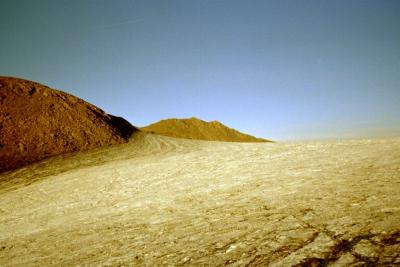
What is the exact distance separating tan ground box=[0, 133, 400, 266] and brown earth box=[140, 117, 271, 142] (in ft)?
109

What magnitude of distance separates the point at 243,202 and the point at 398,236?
229cm

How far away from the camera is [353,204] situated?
141 inches

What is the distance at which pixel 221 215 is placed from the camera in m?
4.00

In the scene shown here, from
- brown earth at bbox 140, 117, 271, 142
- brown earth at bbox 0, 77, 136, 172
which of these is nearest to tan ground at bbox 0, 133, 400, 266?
brown earth at bbox 0, 77, 136, 172

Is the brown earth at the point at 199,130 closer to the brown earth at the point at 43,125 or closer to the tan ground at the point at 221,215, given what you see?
the brown earth at the point at 43,125

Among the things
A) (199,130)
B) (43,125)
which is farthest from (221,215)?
(199,130)

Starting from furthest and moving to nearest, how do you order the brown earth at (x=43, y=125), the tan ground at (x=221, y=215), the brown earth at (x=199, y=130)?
the brown earth at (x=199, y=130) → the brown earth at (x=43, y=125) → the tan ground at (x=221, y=215)

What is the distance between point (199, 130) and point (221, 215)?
131ft

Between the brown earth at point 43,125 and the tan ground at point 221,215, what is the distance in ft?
15.7

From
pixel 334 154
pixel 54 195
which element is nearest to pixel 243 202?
pixel 334 154

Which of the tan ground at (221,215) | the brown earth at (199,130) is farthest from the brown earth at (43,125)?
the brown earth at (199,130)

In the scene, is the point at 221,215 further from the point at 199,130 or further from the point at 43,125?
the point at 199,130

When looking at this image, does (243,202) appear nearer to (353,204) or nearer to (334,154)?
(353,204)

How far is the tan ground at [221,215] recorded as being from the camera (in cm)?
261
